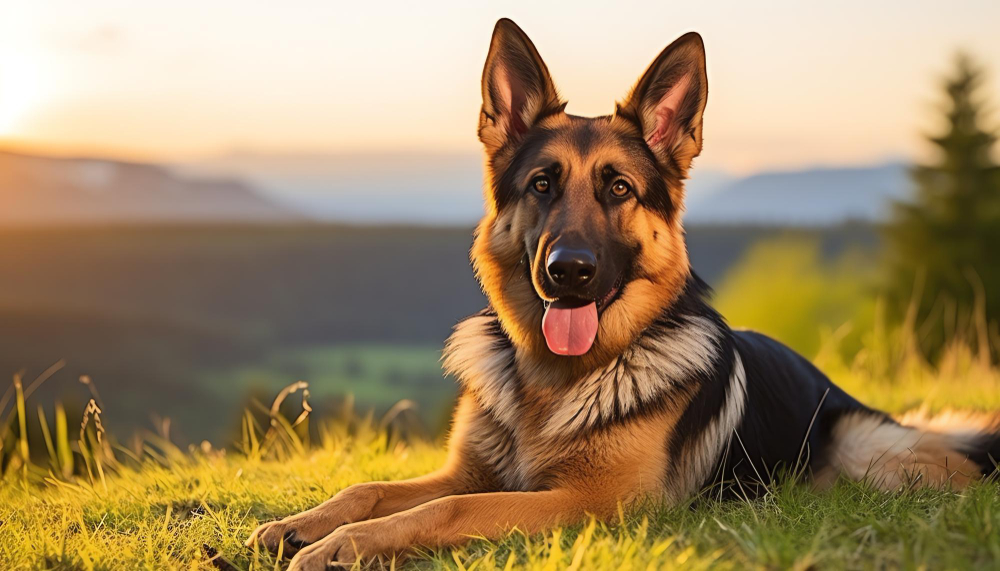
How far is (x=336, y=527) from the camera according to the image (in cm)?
422

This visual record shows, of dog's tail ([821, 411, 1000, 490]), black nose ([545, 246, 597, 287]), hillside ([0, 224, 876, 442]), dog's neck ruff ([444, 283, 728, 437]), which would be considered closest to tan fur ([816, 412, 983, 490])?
dog's tail ([821, 411, 1000, 490])

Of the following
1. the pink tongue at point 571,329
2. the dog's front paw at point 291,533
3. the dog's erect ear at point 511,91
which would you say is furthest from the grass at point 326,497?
the dog's erect ear at point 511,91

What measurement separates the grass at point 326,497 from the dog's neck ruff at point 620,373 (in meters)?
0.62

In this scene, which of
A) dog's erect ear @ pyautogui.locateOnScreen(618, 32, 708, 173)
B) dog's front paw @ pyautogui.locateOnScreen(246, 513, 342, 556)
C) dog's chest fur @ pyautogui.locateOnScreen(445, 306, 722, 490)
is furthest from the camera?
dog's erect ear @ pyautogui.locateOnScreen(618, 32, 708, 173)

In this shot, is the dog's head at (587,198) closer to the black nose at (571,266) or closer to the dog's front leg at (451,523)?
the black nose at (571,266)

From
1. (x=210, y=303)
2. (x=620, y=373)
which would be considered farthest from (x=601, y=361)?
(x=210, y=303)

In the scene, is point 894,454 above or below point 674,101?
below

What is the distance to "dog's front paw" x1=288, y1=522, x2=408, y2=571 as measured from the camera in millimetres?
3777

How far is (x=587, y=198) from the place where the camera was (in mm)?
4531

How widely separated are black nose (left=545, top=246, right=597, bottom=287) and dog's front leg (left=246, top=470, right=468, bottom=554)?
1.42 m

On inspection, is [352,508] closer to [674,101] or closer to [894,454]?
[674,101]

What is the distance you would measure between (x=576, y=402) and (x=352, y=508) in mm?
1327

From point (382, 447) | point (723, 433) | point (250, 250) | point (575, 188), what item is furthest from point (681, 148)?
point (250, 250)

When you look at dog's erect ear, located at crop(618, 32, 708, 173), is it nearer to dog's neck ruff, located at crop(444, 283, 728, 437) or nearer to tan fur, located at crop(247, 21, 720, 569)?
tan fur, located at crop(247, 21, 720, 569)
